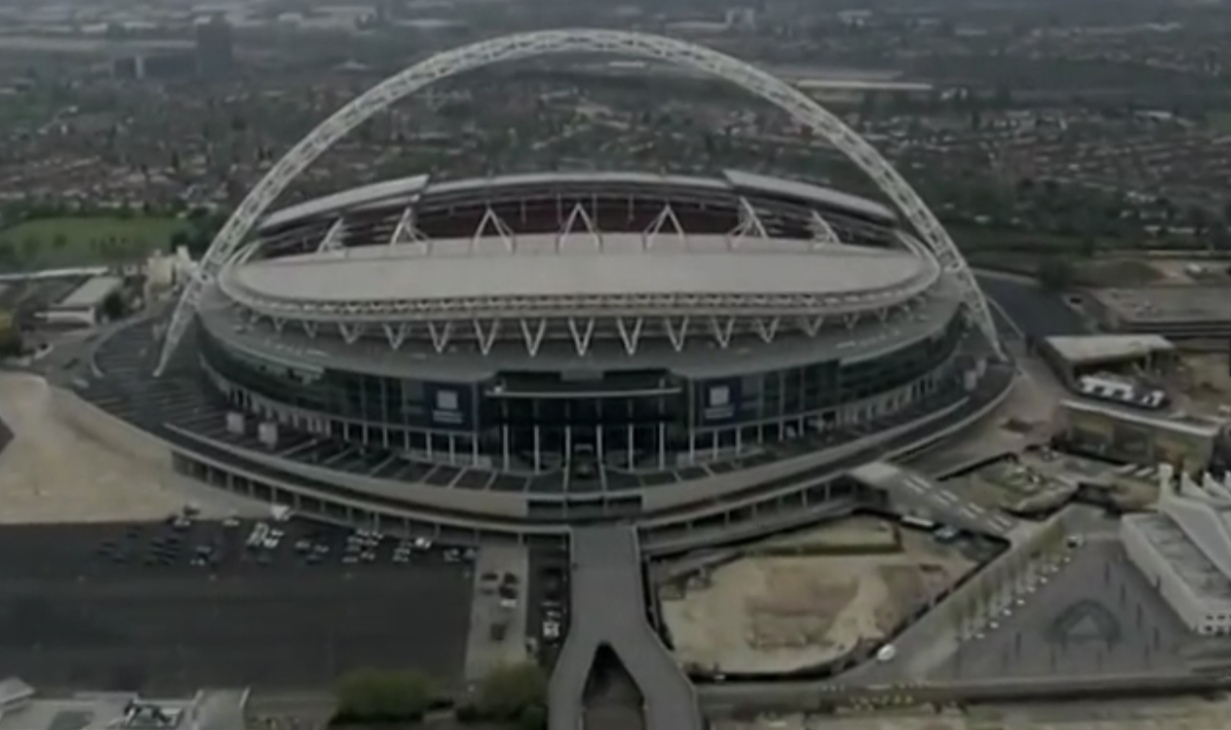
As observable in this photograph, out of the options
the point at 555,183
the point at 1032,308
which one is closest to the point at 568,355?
the point at 555,183

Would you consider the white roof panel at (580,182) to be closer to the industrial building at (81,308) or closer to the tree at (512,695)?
the industrial building at (81,308)

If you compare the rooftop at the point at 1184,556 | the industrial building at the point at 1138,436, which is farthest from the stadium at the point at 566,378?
the rooftop at the point at 1184,556

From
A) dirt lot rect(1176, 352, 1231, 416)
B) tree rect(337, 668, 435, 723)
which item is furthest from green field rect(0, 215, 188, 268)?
dirt lot rect(1176, 352, 1231, 416)

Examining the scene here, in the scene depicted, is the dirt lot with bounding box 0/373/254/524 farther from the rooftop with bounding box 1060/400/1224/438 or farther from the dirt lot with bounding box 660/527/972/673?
the rooftop with bounding box 1060/400/1224/438

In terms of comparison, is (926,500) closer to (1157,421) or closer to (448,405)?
(1157,421)

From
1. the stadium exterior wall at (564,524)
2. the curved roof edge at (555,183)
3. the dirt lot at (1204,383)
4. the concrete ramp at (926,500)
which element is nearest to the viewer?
the concrete ramp at (926,500)
